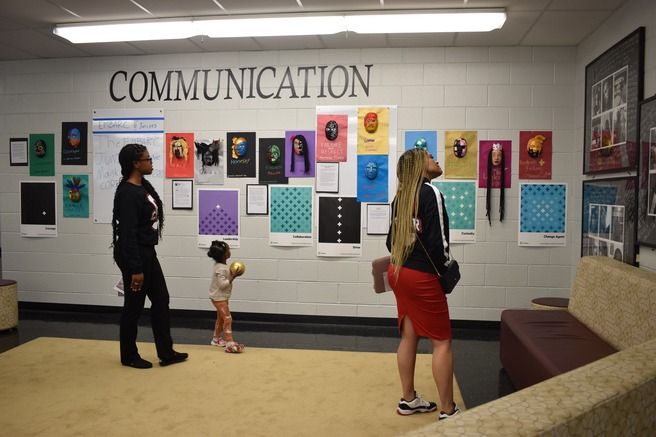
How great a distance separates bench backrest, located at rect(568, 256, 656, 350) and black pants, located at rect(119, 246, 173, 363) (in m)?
2.93

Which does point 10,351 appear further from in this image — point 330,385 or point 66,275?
point 330,385

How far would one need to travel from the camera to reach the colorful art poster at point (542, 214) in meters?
4.80

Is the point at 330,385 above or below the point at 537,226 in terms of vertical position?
below

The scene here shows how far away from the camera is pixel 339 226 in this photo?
5031 mm

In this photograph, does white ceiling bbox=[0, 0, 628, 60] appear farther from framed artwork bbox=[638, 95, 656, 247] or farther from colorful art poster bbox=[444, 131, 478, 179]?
framed artwork bbox=[638, 95, 656, 247]

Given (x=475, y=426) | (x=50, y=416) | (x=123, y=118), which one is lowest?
(x=50, y=416)

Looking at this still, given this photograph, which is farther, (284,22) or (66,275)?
(66,275)

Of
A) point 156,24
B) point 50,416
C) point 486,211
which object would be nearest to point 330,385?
point 50,416

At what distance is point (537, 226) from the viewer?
190 inches

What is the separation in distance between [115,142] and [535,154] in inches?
167

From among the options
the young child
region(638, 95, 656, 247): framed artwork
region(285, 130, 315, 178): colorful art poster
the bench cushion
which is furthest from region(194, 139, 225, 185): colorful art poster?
region(638, 95, 656, 247): framed artwork

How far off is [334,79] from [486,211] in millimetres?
1960

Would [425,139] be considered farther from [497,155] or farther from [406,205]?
[406,205]

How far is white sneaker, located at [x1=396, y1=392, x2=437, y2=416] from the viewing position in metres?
2.88
